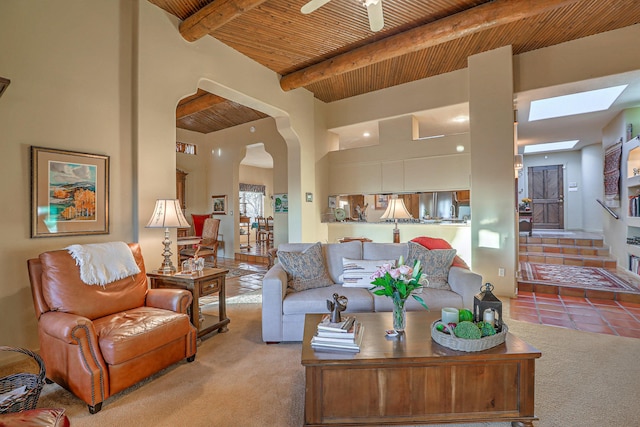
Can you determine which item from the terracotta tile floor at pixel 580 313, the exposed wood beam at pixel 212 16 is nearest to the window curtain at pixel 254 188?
the exposed wood beam at pixel 212 16

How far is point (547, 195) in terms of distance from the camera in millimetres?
9117

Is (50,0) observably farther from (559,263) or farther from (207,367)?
(559,263)

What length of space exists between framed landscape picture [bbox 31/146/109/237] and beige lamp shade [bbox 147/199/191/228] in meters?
0.56

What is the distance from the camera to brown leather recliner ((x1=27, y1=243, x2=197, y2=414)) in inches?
73.5

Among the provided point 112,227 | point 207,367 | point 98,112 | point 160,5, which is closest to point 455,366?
point 207,367

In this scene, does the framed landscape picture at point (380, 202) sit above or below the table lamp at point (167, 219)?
above

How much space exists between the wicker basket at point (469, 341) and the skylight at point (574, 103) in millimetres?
4722

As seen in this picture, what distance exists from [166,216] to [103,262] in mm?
680

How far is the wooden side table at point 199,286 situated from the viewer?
2.76 metres

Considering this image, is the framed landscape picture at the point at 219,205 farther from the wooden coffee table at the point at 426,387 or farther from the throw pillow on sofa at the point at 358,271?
the wooden coffee table at the point at 426,387

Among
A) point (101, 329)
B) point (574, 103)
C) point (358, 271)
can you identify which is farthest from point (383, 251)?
point (574, 103)

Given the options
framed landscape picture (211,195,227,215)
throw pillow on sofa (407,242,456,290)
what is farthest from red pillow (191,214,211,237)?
throw pillow on sofa (407,242,456,290)

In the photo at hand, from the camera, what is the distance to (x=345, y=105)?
632 cm

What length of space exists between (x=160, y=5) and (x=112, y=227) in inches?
98.6
